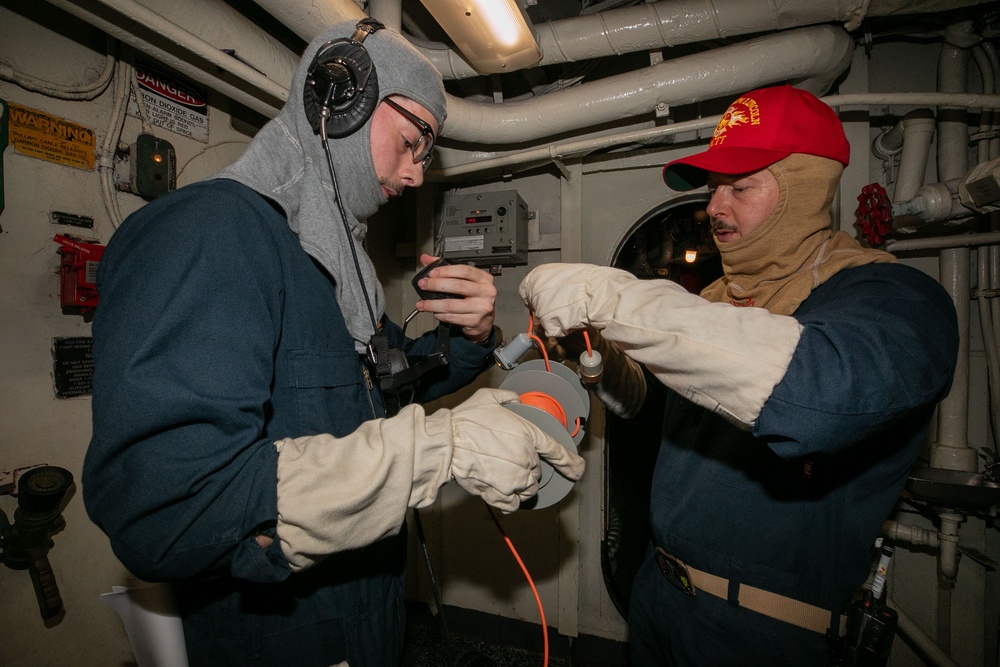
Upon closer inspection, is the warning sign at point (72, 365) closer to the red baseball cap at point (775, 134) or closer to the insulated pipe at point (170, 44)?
the insulated pipe at point (170, 44)

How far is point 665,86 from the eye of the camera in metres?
2.28

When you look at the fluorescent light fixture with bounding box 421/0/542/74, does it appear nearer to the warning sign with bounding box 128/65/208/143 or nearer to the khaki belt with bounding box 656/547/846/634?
the warning sign with bounding box 128/65/208/143

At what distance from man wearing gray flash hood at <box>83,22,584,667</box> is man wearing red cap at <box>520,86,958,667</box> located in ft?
1.45

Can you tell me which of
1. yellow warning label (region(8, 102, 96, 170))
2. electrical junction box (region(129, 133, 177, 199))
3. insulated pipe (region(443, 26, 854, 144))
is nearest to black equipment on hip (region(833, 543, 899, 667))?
insulated pipe (region(443, 26, 854, 144))

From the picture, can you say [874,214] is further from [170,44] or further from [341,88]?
[170,44]

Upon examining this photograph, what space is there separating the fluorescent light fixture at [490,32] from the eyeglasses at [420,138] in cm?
83

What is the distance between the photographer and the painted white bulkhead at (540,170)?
171cm

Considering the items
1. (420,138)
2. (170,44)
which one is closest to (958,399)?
(420,138)

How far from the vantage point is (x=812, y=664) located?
4.38 ft

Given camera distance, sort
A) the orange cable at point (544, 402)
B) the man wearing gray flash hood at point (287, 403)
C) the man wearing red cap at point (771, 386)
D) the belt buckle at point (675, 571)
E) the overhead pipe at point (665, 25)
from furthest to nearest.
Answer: the overhead pipe at point (665, 25) → the belt buckle at point (675, 571) → the orange cable at point (544, 402) → the man wearing red cap at point (771, 386) → the man wearing gray flash hood at point (287, 403)

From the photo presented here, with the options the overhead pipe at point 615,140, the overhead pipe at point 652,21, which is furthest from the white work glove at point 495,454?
the overhead pipe at point 615,140

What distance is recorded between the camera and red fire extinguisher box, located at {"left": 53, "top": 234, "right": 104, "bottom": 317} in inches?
70.1

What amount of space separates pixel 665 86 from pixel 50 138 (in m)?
2.84

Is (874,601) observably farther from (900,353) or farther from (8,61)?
(8,61)
